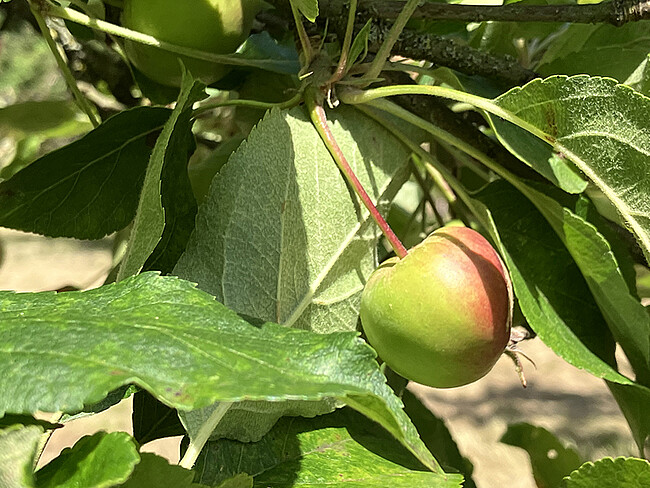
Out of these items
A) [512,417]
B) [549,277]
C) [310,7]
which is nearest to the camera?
[310,7]

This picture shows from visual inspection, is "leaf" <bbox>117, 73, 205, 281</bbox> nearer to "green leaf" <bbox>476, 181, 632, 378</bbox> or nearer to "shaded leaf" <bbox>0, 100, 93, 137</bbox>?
"green leaf" <bbox>476, 181, 632, 378</bbox>

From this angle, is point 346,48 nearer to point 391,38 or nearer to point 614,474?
point 391,38

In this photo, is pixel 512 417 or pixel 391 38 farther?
pixel 512 417

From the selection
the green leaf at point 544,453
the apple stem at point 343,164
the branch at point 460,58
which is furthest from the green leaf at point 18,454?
the green leaf at point 544,453

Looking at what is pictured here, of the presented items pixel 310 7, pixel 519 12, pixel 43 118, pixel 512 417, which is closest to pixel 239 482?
pixel 310 7

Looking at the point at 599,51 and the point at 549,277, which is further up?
the point at 599,51

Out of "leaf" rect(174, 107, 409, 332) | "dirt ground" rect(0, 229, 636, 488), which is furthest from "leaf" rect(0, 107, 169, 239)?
"dirt ground" rect(0, 229, 636, 488)

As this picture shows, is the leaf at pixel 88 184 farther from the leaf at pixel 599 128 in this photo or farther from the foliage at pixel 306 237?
the leaf at pixel 599 128

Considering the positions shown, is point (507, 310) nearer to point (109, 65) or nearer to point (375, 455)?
point (375, 455)
